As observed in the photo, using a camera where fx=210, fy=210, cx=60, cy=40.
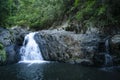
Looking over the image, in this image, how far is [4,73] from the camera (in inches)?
672

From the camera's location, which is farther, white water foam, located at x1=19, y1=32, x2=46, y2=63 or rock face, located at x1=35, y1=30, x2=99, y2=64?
white water foam, located at x1=19, y1=32, x2=46, y2=63

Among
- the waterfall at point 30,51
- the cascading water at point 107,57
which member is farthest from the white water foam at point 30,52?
the cascading water at point 107,57

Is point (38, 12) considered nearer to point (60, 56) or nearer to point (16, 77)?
point (60, 56)

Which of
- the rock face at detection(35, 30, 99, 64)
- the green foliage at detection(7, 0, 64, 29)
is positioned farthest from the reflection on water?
the green foliage at detection(7, 0, 64, 29)

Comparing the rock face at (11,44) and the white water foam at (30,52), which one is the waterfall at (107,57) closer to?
the white water foam at (30,52)

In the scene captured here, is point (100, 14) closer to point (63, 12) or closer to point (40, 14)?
point (63, 12)

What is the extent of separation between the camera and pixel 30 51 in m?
24.6

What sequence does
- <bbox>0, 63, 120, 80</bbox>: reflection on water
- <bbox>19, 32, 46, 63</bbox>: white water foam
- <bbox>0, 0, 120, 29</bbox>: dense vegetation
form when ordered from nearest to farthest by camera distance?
<bbox>0, 63, 120, 80</bbox>: reflection on water < <bbox>0, 0, 120, 29</bbox>: dense vegetation < <bbox>19, 32, 46, 63</bbox>: white water foam

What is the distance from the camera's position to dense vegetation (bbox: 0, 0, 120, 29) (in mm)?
21391

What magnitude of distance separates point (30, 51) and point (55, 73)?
840cm

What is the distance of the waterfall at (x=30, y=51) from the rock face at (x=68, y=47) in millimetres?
681

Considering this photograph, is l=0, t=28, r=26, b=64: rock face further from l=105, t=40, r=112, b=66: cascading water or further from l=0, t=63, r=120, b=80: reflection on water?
l=105, t=40, r=112, b=66: cascading water

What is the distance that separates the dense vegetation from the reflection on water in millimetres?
6239

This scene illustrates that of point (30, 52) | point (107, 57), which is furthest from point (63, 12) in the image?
point (107, 57)
